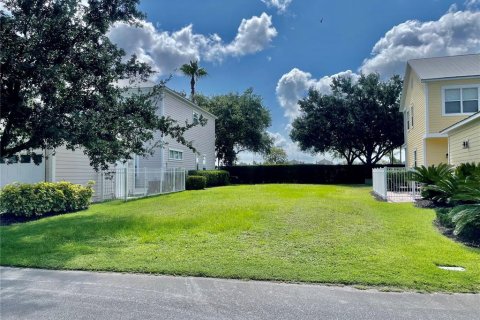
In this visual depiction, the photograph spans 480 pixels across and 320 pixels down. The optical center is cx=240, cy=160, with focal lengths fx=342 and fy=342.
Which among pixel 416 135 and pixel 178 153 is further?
pixel 178 153

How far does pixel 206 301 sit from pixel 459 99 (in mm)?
18075

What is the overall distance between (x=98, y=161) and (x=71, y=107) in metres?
2.05

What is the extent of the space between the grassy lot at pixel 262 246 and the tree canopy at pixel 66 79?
240 cm

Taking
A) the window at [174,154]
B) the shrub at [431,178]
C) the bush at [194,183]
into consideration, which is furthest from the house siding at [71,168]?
the shrub at [431,178]

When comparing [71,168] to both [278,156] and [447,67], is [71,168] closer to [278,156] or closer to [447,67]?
[447,67]

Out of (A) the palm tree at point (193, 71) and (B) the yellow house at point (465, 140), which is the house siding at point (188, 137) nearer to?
(A) the palm tree at point (193, 71)

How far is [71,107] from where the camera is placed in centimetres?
951

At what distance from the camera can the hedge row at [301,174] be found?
29891 mm

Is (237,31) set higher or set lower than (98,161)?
higher

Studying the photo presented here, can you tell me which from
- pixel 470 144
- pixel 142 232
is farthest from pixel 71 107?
pixel 470 144

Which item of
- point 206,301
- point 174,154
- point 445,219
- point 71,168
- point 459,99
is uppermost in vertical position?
point 459,99

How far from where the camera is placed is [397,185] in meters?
14.6

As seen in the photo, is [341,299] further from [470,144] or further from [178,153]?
[178,153]

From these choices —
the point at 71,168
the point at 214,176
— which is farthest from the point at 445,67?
the point at 71,168
